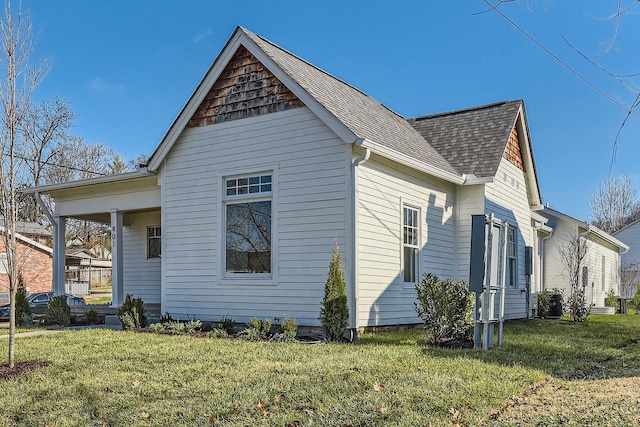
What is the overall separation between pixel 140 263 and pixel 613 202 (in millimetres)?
40426

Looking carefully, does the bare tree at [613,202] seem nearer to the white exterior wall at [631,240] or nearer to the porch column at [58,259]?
the white exterior wall at [631,240]

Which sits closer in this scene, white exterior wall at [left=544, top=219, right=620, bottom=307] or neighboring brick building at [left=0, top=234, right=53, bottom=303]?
white exterior wall at [left=544, top=219, right=620, bottom=307]

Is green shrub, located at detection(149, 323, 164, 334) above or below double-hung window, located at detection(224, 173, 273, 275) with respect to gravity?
below

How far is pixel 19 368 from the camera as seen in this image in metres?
7.77

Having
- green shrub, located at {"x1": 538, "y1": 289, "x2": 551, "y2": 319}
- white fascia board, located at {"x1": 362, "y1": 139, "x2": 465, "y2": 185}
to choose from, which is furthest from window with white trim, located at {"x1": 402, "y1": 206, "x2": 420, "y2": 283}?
green shrub, located at {"x1": 538, "y1": 289, "x2": 551, "y2": 319}

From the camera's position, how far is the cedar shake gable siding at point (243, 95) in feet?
38.1

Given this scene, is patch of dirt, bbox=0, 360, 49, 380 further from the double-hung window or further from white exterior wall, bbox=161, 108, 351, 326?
the double-hung window

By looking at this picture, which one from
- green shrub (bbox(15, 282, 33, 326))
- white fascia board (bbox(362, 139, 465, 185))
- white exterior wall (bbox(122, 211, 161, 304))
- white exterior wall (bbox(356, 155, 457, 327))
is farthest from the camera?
white exterior wall (bbox(122, 211, 161, 304))

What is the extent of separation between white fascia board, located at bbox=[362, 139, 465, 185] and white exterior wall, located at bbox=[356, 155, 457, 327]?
322 mm

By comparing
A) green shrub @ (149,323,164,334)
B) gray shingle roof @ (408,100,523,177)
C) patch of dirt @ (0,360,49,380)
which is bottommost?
green shrub @ (149,323,164,334)

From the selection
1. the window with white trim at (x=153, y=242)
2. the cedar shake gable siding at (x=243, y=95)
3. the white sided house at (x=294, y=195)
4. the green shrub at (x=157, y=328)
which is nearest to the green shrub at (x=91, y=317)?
the white sided house at (x=294, y=195)

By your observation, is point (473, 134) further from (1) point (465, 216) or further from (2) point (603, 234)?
(2) point (603, 234)

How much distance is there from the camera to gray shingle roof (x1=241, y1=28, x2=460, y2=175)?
1127cm

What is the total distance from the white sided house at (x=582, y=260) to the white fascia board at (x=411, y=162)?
7952mm
